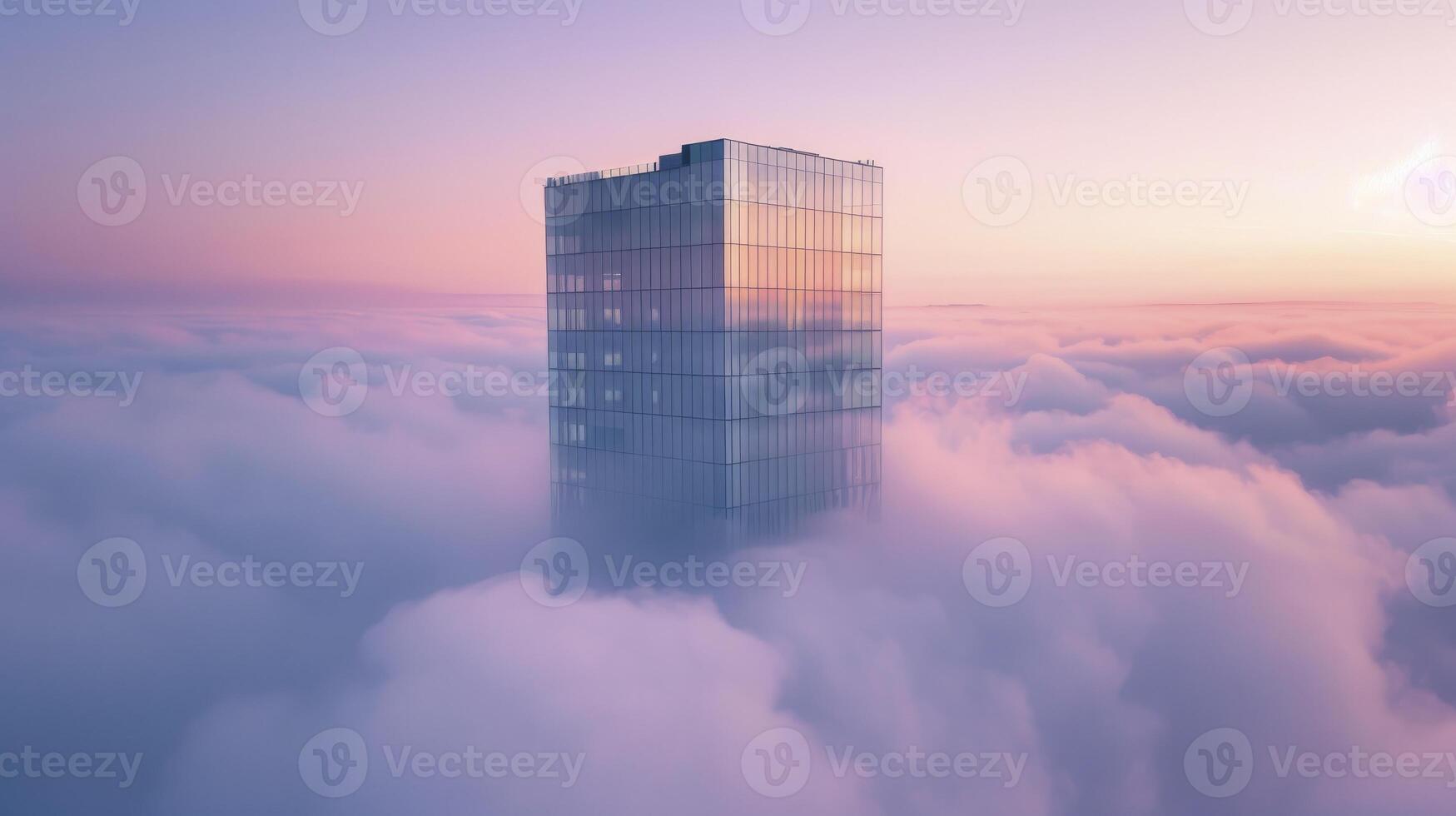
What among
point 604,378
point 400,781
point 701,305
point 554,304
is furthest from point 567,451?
point 400,781

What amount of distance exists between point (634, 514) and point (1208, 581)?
29987 mm

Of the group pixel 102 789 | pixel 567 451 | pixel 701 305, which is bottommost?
pixel 102 789

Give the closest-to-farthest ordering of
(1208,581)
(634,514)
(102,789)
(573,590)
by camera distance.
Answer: (102,789) < (573,590) < (1208,581) < (634,514)

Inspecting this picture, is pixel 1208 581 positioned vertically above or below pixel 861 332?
below

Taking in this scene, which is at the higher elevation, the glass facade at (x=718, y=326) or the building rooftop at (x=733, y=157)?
the building rooftop at (x=733, y=157)

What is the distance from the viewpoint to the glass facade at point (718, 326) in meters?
54.5

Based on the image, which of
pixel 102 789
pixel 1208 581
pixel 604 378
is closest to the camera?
pixel 102 789

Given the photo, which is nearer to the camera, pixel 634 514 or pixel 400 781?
pixel 400 781

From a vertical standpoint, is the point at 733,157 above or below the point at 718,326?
above

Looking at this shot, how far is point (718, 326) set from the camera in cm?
5419

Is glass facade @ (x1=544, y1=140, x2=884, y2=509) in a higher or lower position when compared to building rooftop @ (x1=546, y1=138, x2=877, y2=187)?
lower

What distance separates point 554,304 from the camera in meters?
65.9

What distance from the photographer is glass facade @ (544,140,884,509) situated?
179 ft

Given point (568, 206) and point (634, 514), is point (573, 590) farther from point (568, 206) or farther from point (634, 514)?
point (568, 206)
